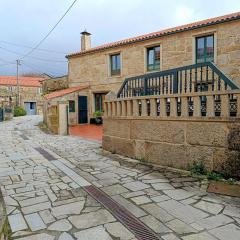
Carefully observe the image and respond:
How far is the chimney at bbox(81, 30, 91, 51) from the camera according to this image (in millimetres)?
21106

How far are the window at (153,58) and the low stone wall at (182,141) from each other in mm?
8835

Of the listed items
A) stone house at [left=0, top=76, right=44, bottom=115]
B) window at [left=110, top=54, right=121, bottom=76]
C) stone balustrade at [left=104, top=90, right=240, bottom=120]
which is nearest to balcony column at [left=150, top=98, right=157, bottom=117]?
stone balustrade at [left=104, top=90, right=240, bottom=120]

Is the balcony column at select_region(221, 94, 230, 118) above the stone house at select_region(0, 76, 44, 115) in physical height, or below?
below

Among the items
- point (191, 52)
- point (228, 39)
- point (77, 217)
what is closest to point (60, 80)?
point (191, 52)

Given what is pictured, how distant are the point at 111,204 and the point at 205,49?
11.7 meters

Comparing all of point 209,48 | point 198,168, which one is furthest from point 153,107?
point 209,48

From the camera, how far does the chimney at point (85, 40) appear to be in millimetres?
21106

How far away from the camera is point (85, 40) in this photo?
2111cm

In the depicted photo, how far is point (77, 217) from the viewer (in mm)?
3264

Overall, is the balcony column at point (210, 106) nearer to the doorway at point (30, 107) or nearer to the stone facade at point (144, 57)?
the stone facade at point (144, 57)

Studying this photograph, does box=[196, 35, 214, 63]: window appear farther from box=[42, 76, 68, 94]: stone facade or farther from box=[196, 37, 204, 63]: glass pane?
box=[42, 76, 68, 94]: stone facade

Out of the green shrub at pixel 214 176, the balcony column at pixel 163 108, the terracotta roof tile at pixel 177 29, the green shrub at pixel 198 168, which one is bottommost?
the green shrub at pixel 214 176

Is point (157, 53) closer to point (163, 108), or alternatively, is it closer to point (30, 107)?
point (163, 108)

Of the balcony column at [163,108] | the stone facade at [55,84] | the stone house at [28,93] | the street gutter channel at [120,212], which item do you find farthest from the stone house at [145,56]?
the stone house at [28,93]
